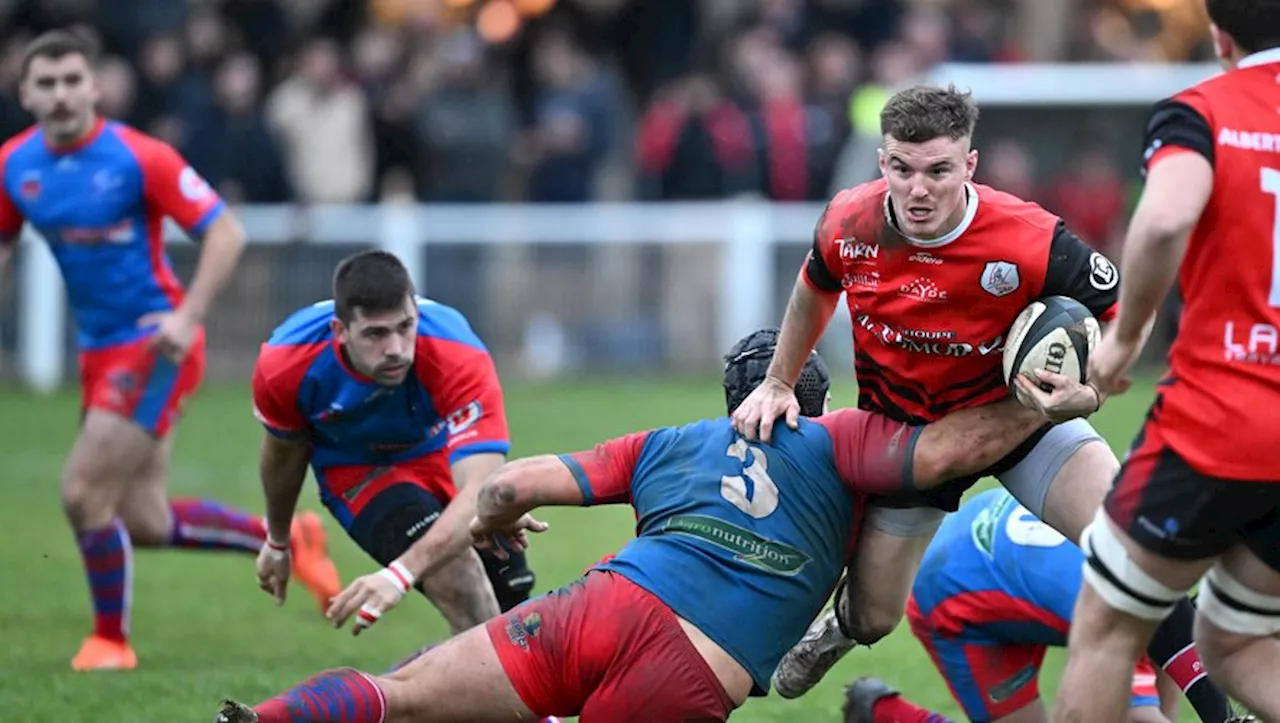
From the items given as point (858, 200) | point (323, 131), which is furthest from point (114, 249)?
point (323, 131)

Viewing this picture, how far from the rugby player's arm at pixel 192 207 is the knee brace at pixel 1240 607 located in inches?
187

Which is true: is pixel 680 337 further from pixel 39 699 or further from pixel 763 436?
pixel 763 436

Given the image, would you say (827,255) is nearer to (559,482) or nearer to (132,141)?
(559,482)

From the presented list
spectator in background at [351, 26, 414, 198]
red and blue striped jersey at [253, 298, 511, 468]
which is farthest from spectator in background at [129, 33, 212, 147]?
red and blue striped jersey at [253, 298, 511, 468]

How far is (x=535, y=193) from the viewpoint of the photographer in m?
18.9

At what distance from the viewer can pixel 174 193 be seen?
8617 mm

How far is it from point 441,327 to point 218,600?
338cm

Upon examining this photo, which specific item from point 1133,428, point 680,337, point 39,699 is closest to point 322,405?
point 39,699

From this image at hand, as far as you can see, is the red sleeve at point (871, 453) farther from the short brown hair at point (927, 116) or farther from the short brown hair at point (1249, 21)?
the short brown hair at point (1249, 21)

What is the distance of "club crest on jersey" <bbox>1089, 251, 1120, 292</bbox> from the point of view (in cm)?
578

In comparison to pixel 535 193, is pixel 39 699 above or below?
above

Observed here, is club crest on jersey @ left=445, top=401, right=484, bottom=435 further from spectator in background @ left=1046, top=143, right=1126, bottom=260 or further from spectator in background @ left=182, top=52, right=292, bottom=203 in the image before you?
spectator in background @ left=1046, top=143, right=1126, bottom=260

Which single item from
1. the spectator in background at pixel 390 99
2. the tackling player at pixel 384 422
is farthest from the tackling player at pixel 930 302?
the spectator in background at pixel 390 99

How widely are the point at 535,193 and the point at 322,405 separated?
12051mm
